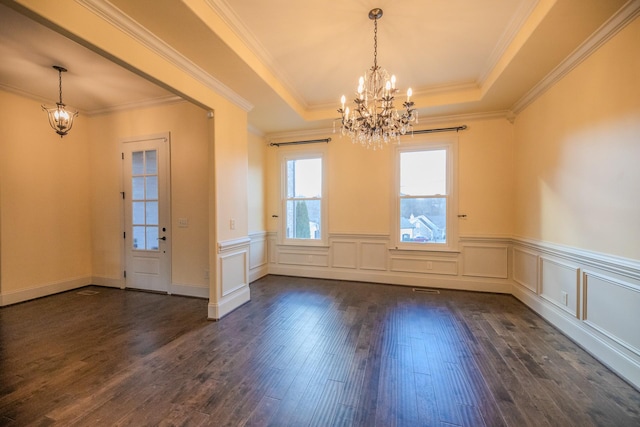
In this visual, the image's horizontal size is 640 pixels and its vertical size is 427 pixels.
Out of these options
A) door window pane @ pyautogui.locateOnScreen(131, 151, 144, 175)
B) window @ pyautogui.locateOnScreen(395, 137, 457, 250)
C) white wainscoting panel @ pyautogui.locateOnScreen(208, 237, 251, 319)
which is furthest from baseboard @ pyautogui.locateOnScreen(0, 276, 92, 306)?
window @ pyautogui.locateOnScreen(395, 137, 457, 250)

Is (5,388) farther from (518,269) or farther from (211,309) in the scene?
(518,269)

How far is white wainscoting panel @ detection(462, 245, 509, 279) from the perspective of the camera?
4016 mm

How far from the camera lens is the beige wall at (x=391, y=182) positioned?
4023mm

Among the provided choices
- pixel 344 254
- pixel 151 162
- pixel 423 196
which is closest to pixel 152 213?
pixel 151 162

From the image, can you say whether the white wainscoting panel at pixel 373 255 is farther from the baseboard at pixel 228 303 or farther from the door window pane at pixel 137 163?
the door window pane at pixel 137 163

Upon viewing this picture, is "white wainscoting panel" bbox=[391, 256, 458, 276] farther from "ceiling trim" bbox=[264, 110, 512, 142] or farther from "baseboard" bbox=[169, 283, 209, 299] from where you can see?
"baseboard" bbox=[169, 283, 209, 299]

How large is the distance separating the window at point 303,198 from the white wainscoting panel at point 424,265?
1469mm

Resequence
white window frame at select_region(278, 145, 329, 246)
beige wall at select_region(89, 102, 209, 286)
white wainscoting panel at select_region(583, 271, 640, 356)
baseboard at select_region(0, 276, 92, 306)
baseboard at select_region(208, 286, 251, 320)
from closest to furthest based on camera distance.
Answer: white wainscoting panel at select_region(583, 271, 640, 356)
baseboard at select_region(208, 286, 251, 320)
baseboard at select_region(0, 276, 92, 306)
beige wall at select_region(89, 102, 209, 286)
white window frame at select_region(278, 145, 329, 246)

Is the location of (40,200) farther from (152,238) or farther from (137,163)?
(152,238)

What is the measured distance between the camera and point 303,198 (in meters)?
5.01

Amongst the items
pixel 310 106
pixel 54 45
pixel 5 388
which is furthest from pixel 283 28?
pixel 5 388

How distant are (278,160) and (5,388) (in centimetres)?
431

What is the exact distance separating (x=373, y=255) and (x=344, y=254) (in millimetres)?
546

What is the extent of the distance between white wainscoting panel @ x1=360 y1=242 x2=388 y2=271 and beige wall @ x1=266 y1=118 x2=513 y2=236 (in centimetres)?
25
